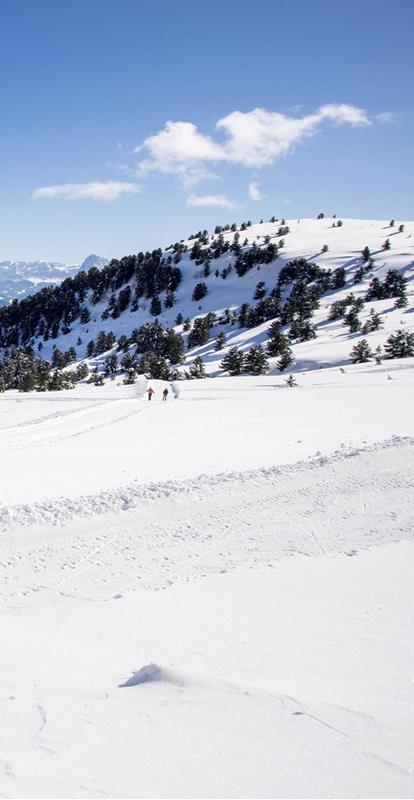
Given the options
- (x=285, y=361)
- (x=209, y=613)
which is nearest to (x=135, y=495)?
(x=209, y=613)

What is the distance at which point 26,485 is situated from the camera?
37.4 feet

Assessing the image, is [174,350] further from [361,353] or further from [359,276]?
[359,276]

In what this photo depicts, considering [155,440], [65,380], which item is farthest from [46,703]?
[65,380]

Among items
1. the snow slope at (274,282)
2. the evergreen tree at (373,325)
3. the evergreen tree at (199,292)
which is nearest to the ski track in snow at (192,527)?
the snow slope at (274,282)

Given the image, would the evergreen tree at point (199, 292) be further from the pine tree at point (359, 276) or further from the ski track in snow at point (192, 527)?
the ski track in snow at point (192, 527)

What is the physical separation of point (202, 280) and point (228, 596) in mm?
155987

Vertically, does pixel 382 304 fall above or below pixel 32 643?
above

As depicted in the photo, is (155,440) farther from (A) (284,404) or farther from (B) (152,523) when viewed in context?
(A) (284,404)

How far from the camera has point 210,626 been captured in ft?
17.6

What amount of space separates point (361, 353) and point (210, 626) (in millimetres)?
56979

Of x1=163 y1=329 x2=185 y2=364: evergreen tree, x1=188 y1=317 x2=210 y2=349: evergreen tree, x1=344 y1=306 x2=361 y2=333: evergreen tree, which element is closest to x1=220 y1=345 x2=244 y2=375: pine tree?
x1=344 y1=306 x2=361 y2=333: evergreen tree

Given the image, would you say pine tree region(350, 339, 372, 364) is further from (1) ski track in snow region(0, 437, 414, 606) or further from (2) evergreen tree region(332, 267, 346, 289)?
(2) evergreen tree region(332, 267, 346, 289)

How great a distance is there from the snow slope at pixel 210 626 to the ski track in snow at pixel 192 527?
0.14ft

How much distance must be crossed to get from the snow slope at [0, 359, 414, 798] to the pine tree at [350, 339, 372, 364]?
4667cm
